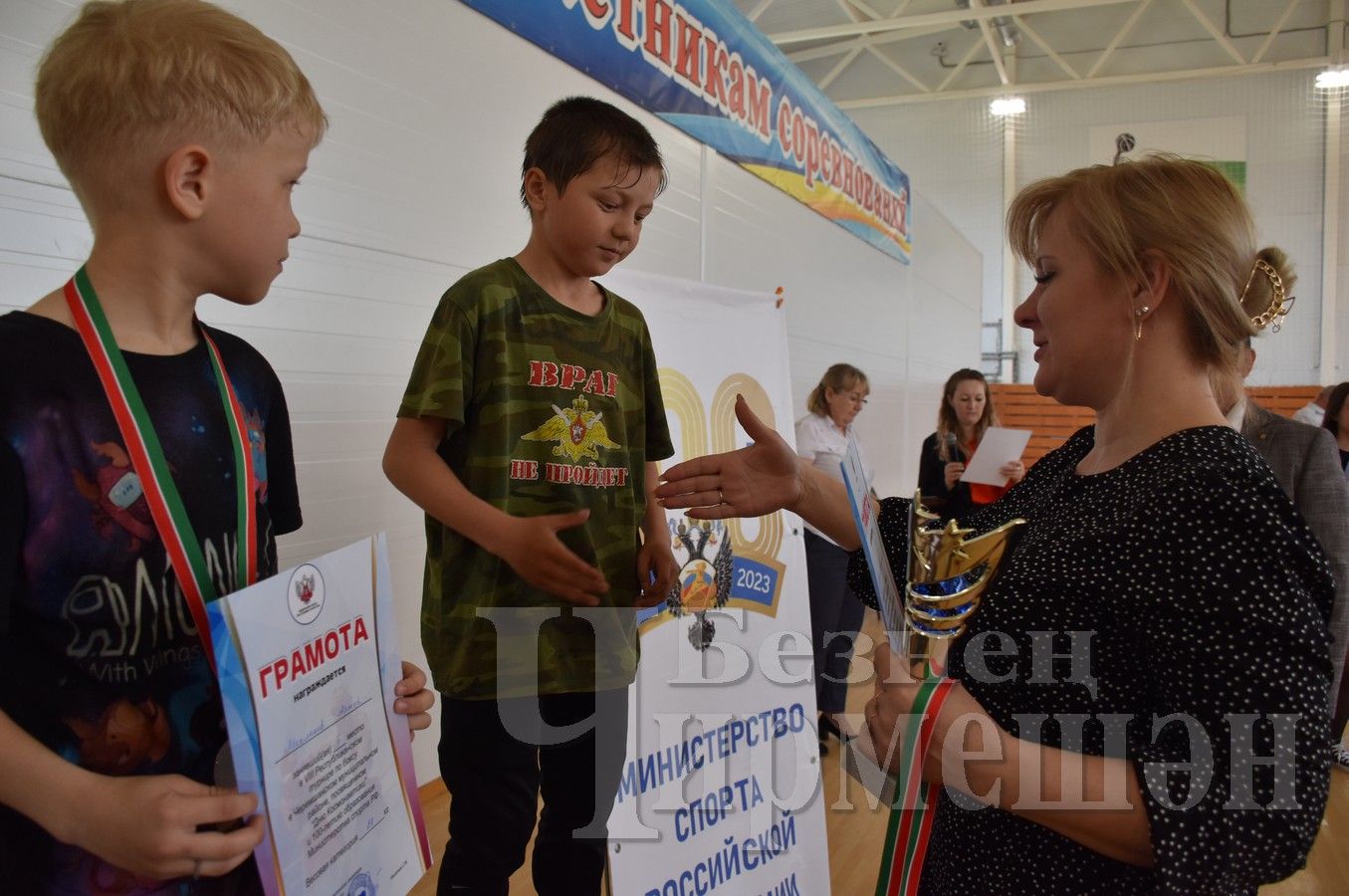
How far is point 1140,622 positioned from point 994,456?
3.27 meters

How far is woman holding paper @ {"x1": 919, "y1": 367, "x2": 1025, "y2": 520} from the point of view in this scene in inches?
164

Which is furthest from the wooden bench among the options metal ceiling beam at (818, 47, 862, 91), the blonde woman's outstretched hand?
the blonde woman's outstretched hand

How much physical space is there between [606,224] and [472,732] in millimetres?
770

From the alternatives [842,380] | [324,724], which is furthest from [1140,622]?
[842,380]

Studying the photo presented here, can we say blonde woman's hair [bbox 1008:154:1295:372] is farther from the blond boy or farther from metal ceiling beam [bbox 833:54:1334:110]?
metal ceiling beam [bbox 833:54:1334:110]

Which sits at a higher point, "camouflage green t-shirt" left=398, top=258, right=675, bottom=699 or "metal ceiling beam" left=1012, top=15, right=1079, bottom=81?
"metal ceiling beam" left=1012, top=15, right=1079, bottom=81

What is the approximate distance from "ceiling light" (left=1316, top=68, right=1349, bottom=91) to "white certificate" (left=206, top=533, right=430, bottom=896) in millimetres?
11653

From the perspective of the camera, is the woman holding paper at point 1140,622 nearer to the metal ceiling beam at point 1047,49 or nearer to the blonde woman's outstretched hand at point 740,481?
the blonde woman's outstretched hand at point 740,481

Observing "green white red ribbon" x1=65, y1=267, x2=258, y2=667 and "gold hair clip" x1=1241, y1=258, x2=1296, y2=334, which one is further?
"gold hair clip" x1=1241, y1=258, x2=1296, y2=334

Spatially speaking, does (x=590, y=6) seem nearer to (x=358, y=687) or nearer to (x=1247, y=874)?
(x=358, y=687)

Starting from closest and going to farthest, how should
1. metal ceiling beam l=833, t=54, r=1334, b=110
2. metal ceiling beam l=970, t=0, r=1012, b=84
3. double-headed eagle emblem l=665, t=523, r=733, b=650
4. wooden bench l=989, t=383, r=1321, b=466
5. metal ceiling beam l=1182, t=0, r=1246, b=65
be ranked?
double-headed eagle emblem l=665, t=523, r=733, b=650, metal ceiling beam l=970, t=0, r=1012, b=84, metal ceiling beam l=1182, t=0, r=1246, b=65, metal ceiling beam l=833, t=54, r=1334, b=110, wooden bench l=989, t=383, r=1321, b=466

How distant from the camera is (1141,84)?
33.2 feet

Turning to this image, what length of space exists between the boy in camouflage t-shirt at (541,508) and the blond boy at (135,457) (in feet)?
1.22

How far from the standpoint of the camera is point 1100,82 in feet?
32.6
